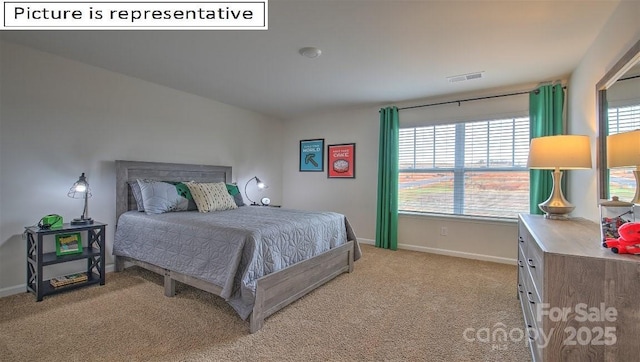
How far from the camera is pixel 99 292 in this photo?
2.59 meters

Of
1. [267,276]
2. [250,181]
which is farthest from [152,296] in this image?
[250,181]

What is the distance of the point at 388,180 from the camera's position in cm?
423

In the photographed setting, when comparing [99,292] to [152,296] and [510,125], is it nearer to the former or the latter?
[152,296]

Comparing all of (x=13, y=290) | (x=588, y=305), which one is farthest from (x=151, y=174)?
(x=588, y=305)

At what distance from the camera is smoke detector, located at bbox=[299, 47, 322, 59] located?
8.44 feet

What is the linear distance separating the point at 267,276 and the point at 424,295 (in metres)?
1.48

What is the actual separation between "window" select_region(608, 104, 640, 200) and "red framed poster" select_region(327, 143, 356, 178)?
3.15 meters

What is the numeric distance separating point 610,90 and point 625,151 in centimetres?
55

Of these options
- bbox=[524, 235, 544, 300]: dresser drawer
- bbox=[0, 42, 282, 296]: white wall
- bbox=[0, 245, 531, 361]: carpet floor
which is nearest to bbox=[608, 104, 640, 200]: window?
bbox=[524, 235, 544, 300]: dresser drawer

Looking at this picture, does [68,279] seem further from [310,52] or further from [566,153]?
[566,153]

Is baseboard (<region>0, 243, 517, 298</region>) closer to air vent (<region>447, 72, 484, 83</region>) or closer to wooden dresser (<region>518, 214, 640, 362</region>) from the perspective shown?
air vent (<region>447, 72, 484, 83</region>)

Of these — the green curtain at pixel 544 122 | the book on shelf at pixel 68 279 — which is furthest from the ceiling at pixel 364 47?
the book on shelf at pixel 68 279

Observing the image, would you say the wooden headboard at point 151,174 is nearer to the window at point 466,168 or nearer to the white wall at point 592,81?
the window at point 466,168

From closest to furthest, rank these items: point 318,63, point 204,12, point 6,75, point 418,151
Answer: point 204,12
point 6,75
point 318,63
point 418,151
